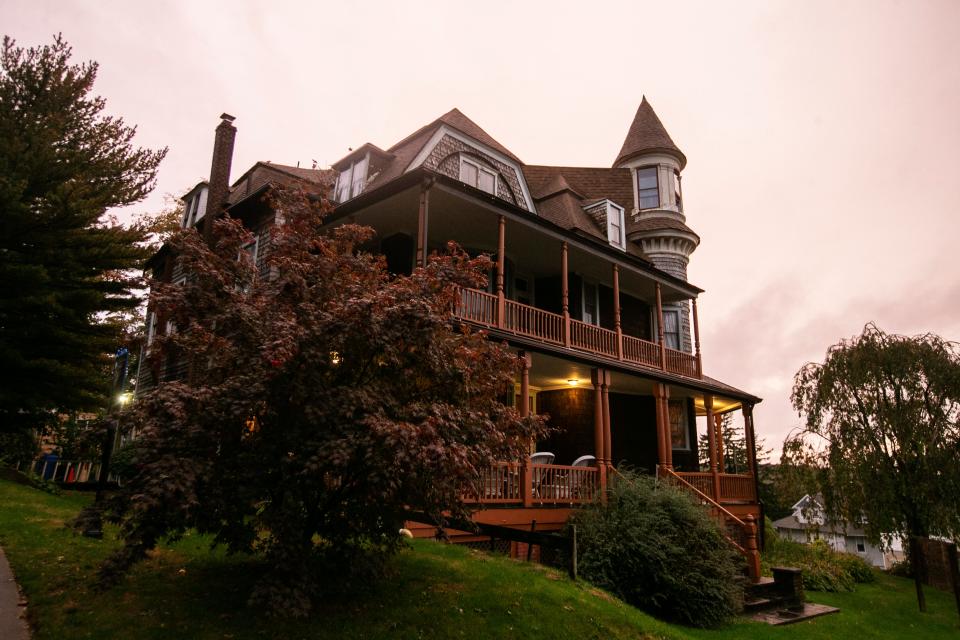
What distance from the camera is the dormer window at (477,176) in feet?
57.0

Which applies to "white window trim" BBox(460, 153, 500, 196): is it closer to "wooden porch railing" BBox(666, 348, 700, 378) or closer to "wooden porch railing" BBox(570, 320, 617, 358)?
"wooden porch railing" BBox(570, 320, 617, 358)

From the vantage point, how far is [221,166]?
19.3m

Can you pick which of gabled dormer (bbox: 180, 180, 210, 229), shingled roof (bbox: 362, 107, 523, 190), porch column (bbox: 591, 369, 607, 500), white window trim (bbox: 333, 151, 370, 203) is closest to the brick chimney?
gabled dormer (bbox: 180, 180, 210, 229)

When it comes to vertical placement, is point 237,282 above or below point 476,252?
below

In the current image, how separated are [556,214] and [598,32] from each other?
18.6ft

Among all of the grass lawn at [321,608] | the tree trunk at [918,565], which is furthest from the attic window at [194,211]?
the tree trunk at [918,565]

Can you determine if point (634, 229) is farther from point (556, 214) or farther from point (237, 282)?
point (237, 282)

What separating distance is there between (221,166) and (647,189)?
16.1 m

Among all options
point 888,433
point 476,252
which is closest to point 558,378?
point 476,252

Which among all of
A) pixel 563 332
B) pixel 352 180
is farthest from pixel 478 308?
pixel 352 180

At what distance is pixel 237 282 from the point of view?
7395mm

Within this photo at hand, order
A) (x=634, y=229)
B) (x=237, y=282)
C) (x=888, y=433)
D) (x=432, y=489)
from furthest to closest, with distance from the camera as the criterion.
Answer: (x=634, y=229), (x=888, y=433), (x=237, y=282), (x=432, y=489)

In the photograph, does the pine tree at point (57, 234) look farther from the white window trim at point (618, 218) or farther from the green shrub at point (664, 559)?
the white window trim at point (618, 218)

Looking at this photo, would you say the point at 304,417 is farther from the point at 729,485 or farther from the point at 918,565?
the point at 729,485
